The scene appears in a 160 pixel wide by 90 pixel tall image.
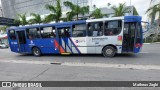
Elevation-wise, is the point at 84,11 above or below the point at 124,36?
above

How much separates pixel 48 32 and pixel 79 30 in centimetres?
285

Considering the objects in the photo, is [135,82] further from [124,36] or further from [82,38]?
[82,38]

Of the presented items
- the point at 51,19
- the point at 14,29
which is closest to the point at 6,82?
the point at 14,29

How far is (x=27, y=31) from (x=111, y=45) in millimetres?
7701

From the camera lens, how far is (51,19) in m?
23.7

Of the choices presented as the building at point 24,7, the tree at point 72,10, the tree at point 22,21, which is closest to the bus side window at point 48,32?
the tree at point 72,10

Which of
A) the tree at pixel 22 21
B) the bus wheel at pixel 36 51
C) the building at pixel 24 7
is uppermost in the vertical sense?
the building at pixel 24 7

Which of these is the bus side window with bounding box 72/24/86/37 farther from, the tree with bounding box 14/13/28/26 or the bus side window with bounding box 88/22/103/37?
the tree with bounding box 14/13/28/26

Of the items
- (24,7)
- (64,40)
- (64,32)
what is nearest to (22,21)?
(64,32)

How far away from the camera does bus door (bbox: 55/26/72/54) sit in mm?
10570

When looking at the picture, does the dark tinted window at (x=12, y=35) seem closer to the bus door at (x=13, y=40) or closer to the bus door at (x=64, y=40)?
the bus door at (x=13, y=40)

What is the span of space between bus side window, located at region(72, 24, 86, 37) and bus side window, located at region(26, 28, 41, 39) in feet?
11.3

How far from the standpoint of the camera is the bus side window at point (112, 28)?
29.7 feet

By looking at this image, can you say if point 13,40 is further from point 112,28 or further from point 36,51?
point 112,28
